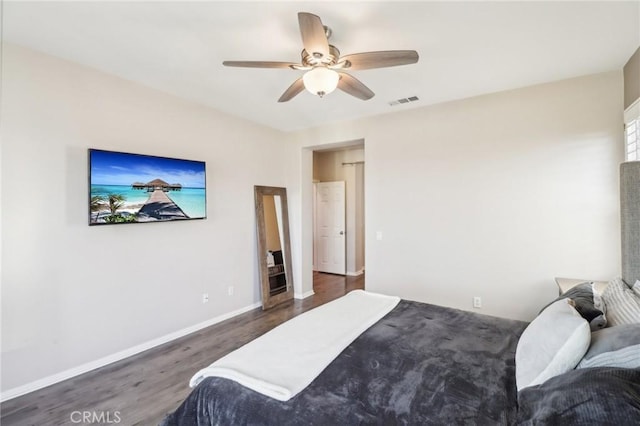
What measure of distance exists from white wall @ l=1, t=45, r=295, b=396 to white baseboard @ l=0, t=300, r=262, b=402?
22mm

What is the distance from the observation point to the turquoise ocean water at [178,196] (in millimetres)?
2691

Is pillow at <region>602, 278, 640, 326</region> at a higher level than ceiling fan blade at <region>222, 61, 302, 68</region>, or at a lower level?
lower

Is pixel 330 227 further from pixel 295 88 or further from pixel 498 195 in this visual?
pixel 295 88

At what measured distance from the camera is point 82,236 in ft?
8.55

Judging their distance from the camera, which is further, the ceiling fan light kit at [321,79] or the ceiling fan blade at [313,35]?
the ceiling fan light kit at [321,79]

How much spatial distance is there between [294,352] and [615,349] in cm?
137

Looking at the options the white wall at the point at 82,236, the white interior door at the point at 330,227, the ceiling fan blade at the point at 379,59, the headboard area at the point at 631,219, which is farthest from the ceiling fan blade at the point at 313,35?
the white interior door at the point at 330,227

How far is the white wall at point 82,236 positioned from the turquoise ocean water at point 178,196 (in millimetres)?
129

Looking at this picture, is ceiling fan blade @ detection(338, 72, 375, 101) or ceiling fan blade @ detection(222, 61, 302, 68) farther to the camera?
ceiling fan blade @ detection(338, 72, 375, 101)

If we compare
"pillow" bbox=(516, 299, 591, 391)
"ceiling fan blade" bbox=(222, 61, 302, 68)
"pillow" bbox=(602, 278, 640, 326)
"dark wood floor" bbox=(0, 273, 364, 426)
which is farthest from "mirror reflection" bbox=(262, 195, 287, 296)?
"pillow" bbox=(602, 278, 640, 326)

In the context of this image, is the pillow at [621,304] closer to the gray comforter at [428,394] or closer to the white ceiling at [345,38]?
the gray comforter at [428,394]

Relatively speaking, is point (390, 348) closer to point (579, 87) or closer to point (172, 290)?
point (172, 290)

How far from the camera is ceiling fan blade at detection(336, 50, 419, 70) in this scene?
6.12 feet

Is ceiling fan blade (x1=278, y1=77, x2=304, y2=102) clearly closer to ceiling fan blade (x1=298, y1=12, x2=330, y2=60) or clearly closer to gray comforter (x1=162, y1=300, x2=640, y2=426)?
ceiling fan blade (x1=298, y1=12, x2=330, y2=60)
